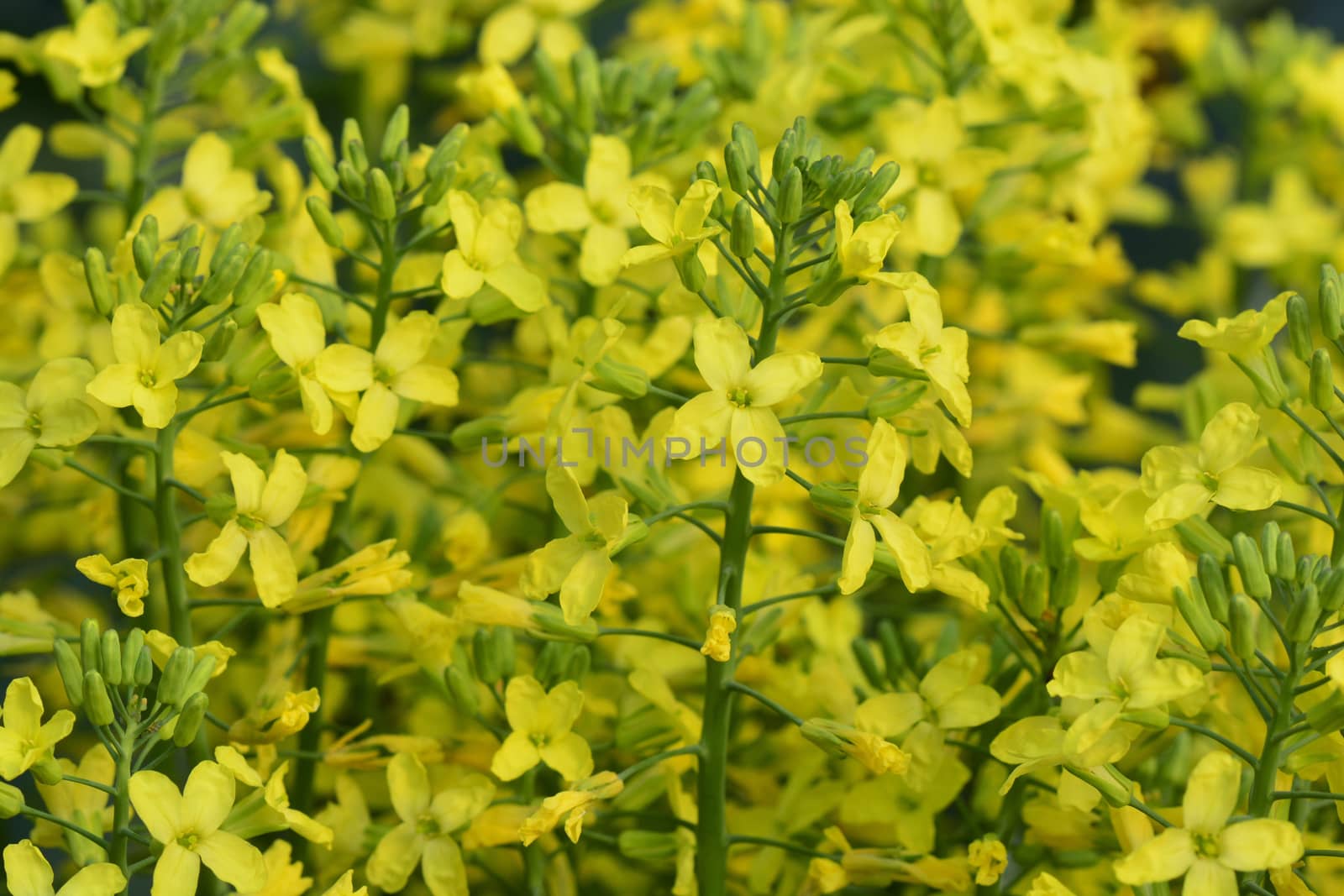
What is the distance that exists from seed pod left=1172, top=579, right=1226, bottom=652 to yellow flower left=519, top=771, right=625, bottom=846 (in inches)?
10.9

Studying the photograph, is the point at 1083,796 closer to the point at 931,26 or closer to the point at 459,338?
the point at 459,338

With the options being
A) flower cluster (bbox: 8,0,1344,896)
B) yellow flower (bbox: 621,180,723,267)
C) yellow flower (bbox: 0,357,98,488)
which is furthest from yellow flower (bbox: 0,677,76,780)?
yellow flower (bbox: 621,180,723,267)

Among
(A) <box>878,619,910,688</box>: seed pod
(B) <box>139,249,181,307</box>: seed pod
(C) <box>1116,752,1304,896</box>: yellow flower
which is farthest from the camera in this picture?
(A) <box>878,619,910,688</box>: seed pod

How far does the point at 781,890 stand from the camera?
0.80m

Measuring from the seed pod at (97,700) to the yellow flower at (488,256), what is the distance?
0.87 ft

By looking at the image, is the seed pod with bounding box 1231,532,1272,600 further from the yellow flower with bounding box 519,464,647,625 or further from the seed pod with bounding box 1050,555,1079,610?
the yellow flower with bounding box 519,464,647,625

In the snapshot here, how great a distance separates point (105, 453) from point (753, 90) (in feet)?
1.71

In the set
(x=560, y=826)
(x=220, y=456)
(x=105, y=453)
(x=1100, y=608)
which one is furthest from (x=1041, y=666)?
(x=105, y=453)

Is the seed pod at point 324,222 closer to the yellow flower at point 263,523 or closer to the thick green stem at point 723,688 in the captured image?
the yellow flower at point 263,523

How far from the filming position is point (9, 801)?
0.64m

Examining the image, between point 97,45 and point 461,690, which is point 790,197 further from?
point 97,45

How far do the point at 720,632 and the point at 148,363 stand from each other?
0.30m

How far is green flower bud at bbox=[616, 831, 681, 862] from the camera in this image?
783 millimetres

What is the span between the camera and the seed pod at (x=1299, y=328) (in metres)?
0.71
